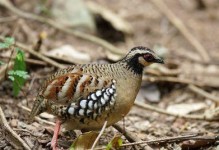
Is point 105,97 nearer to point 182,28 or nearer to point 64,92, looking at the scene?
point 64,92

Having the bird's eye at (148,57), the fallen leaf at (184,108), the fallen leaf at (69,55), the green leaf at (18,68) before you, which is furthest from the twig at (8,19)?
the bird's eye at (148,57)

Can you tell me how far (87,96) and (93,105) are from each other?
0.08 meters

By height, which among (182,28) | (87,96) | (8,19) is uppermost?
(182,28)

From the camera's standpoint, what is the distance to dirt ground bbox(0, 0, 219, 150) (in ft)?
15.7

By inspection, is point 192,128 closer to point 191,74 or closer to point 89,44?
point 191,74

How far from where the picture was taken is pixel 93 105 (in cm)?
421

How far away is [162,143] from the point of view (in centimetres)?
464

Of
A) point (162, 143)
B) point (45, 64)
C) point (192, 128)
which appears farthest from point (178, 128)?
point (45, 64)

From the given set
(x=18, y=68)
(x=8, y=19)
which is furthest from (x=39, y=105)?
(x=8, y=19)

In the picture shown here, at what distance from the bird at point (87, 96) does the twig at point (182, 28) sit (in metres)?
3.27

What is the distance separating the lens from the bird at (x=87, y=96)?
4.22 metres

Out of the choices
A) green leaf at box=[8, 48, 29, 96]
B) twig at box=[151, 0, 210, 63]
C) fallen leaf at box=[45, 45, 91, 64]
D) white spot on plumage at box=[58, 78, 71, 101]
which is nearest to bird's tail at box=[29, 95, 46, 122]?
white spot on plumage at box=[58, 78, 71, 101]

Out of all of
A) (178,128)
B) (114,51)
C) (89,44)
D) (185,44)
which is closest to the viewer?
(178,128)

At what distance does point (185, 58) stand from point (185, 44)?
1.81ft
